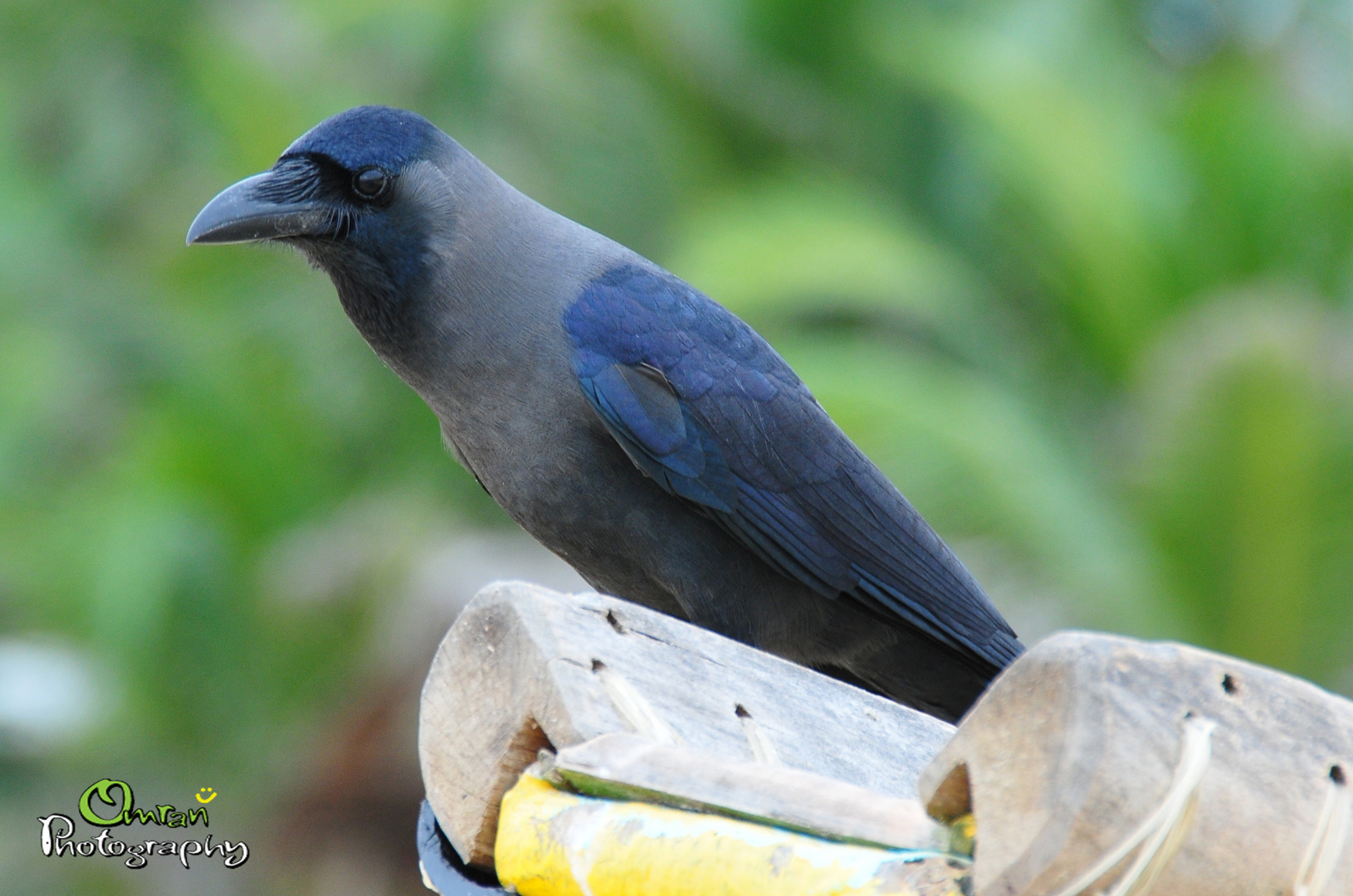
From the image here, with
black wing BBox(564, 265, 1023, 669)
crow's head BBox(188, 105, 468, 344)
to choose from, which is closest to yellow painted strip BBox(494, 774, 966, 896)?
black wing BBox(564, 265, 1023, 669)

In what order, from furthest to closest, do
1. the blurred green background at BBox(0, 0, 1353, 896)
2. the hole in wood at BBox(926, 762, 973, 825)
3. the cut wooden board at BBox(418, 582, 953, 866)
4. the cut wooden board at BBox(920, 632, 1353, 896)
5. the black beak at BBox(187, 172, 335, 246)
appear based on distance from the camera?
the blurred green background at BBox(0, 0, 1353, 896) → the black beak at BBox(187, 172, 335, 246) → the cut wooden board at BBox(418, 582, 953, 866) → the hole in wood at BBox(926, 762, 973, 825) → the cut wooden board at BBox(920, 632, 1353, 896)

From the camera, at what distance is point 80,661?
8281 millimetres

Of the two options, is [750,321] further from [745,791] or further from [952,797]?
[952,797]

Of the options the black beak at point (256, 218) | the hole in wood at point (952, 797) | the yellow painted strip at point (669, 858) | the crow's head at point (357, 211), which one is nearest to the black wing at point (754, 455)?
the crow's head at point (357, 211)

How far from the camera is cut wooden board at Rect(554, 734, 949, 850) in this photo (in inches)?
57.2

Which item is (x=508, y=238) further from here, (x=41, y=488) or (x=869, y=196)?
(x=41, y=488)

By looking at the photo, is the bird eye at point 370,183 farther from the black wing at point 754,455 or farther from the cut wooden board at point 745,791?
the cut wooden board at point 745,791

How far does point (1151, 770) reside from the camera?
4.06 feet

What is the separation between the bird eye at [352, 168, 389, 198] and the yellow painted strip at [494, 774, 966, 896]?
169 cm

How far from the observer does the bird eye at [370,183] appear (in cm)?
309

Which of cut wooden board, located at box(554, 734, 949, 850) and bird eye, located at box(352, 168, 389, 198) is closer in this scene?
cut wooden board, located at box(554, 734, 949, 850)

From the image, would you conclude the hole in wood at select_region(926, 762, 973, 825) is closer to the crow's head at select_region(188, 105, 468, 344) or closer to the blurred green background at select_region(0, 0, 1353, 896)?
the crow's head at select_region(188, 105, 468, 344)

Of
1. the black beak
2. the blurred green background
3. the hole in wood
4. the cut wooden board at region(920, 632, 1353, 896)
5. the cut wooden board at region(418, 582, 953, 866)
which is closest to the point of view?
the cut wooden board at region(920, 632, 1353, 896)

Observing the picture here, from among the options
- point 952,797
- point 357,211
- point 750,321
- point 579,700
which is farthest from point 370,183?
point 750,321
